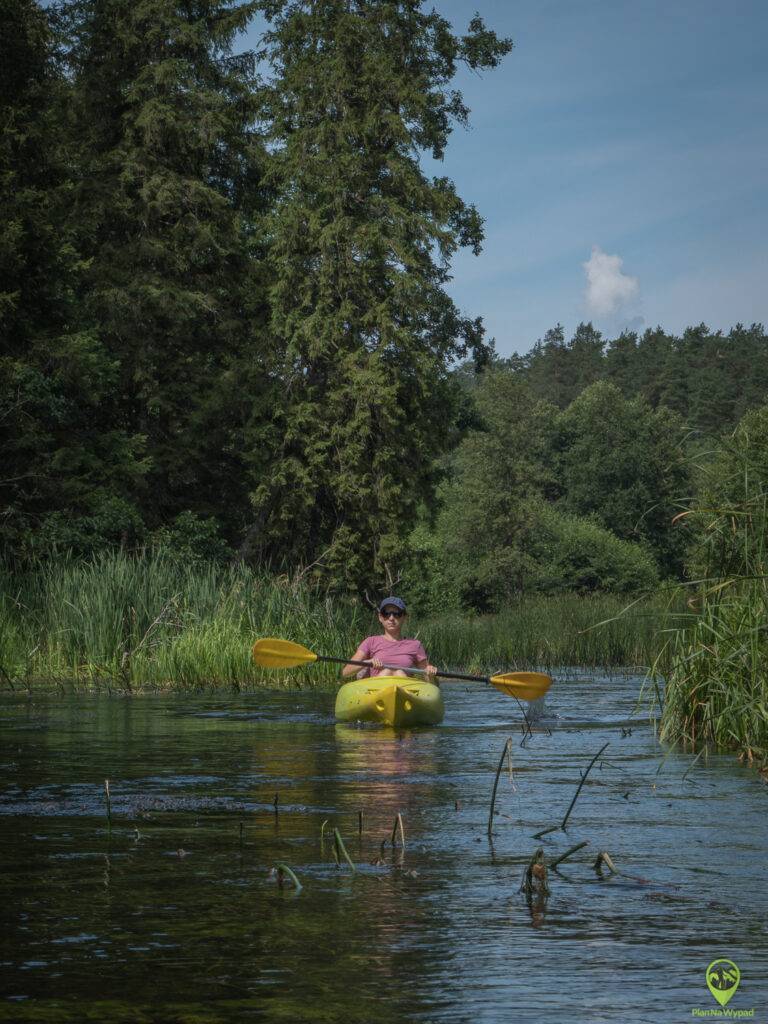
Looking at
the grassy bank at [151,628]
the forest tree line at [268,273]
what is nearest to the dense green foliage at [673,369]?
the forest tree line at [268,273]

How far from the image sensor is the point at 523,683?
34.8ft

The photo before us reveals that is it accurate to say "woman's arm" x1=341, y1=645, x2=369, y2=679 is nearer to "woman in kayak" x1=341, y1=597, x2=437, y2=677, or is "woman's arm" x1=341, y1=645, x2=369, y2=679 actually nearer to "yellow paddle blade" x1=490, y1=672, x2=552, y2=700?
"woman in kayak" x1=341, y1=597, x2=437, y2=677

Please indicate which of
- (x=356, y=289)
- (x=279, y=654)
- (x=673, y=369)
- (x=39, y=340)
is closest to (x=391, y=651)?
(x=279, y=654)

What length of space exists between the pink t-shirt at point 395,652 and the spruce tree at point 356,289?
15.0 m

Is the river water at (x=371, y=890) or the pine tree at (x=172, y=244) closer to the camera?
the river water at (x=371, y=890)

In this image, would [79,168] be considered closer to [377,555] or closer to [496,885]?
[377,555]

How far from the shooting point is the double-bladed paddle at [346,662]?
10.6 m

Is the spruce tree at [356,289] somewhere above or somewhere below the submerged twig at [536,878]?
above

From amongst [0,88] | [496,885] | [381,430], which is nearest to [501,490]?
[381,430]

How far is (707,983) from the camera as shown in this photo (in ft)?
11.8

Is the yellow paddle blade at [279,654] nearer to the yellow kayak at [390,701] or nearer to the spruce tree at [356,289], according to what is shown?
the yellow kayak at [390,701]

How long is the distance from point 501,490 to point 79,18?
35.6m

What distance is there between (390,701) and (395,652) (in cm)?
134

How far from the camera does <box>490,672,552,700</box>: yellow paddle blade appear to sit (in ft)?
34.7
